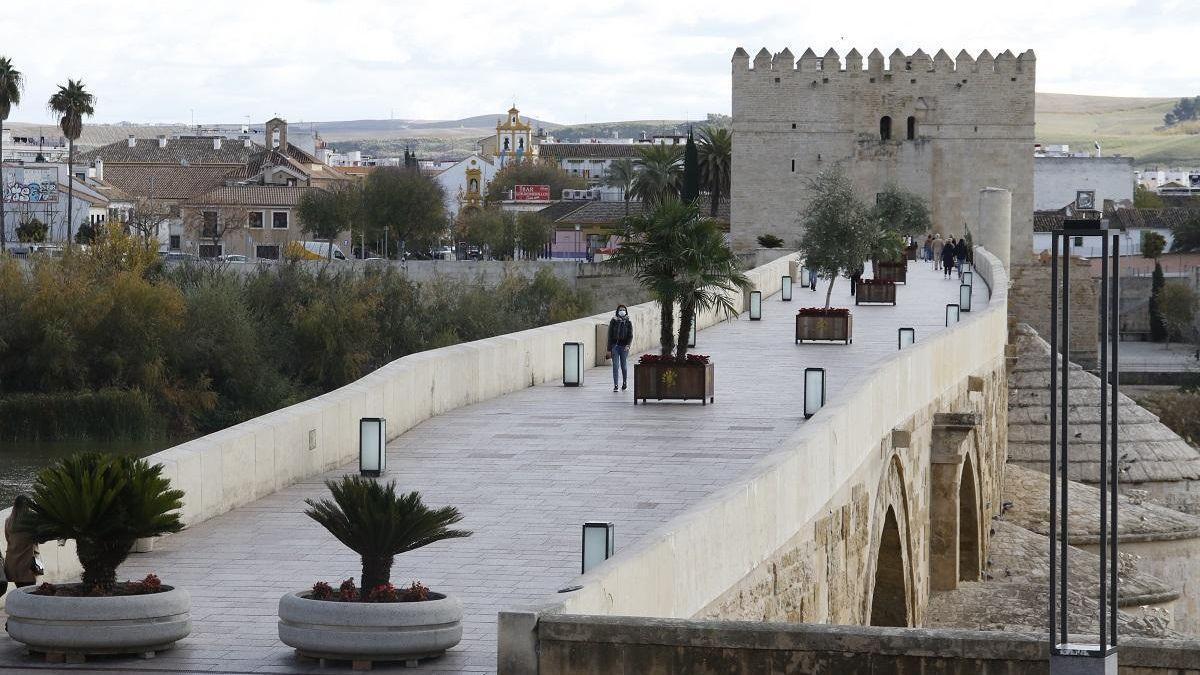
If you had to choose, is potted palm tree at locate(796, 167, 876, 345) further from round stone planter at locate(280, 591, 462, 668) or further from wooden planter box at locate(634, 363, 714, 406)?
round stone planter at locate(280, 591, 462, 668)

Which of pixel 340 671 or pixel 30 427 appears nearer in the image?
pixel 340 671

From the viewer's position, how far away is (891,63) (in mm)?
51062

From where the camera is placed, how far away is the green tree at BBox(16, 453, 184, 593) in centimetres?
654

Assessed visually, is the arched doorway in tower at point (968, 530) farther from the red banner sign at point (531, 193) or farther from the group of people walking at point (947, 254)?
the red banner sign at point (531, 193)

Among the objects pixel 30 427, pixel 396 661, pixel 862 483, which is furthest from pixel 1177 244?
pixel 396 661

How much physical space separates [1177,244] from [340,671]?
7740cm

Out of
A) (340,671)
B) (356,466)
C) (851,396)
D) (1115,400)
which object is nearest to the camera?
(1115,400)

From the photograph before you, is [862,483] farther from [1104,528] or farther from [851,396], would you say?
[1104,528]

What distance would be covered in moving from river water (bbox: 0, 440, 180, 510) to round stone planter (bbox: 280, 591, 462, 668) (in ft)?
57.2

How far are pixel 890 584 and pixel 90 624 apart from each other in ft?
30.9

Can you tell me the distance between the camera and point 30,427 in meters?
30.5

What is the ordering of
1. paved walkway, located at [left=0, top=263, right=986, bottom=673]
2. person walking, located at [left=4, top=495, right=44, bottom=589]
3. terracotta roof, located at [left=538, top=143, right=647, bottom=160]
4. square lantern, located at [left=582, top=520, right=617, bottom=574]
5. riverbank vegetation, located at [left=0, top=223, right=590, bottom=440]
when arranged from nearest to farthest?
paved walkway, located at [left=0, top=263, right=986, bottom=673]
person walking, located at [left=4, top=495, right=44, bottom=589]
square lantern, located at [left=582, top=520, right=617, bottom=574]
riverbank vegetation, located at [left=0, top=223, right=590, bottom=440]
terracotta roof, located at [left=538, top=143, right=647, bottom=160]

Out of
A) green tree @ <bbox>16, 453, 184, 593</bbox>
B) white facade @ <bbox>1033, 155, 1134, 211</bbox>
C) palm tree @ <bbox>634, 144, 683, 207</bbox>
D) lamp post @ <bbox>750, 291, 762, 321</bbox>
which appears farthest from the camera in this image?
white facade @ <bbox>1033, 155, 1134, 211</bbox>

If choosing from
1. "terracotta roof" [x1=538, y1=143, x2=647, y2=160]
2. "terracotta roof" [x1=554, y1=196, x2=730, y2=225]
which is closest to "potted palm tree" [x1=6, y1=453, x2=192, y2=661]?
"terracotta roof" [x1=554, y1=196, x2=730, y2=225]
